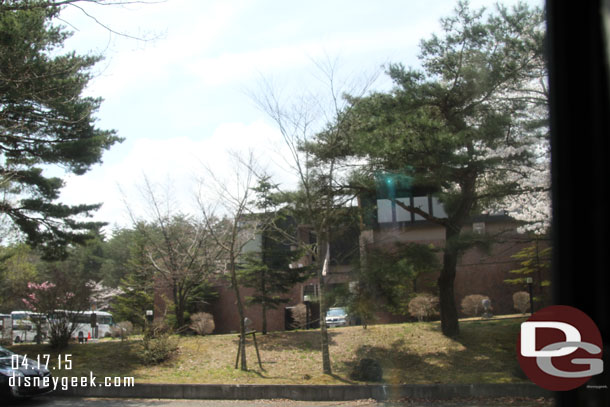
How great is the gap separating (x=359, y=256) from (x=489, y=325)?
14.3 ft

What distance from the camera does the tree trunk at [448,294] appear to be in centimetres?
1327

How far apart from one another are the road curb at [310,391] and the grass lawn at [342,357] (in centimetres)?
66

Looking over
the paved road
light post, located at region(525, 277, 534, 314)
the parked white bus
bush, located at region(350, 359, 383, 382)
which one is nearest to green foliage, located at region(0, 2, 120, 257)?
the parked white bus

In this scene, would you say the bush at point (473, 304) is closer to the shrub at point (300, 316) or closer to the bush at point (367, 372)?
the bush at point (367, 372)

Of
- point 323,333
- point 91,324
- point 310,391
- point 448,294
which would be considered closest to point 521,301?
point 448,294

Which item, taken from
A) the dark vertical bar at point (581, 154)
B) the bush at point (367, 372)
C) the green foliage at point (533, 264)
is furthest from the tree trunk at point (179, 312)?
the dark vertical bar at point (581, 154)

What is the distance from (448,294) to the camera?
13.8 meters

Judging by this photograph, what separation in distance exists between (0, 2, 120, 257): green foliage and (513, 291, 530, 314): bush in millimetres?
12609

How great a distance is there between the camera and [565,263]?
504 centimetres

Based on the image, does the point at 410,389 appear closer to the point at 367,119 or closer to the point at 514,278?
the point at 514,278

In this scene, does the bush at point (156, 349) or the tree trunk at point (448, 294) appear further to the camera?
the bush at point (156, 349)

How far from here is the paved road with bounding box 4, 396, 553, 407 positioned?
957cm

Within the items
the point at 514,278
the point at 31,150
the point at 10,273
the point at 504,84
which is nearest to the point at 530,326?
the point at 514,278

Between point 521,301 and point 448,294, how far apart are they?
6.48 feet
